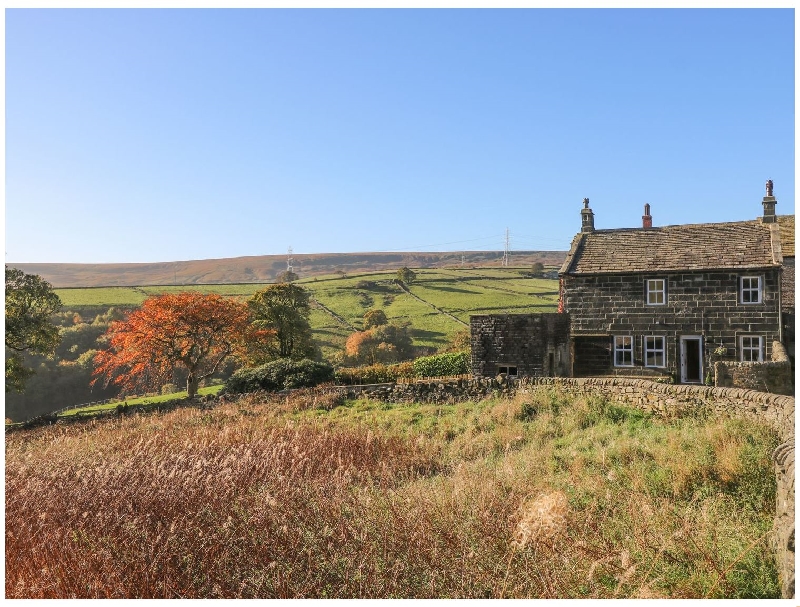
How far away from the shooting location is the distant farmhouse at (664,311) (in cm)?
1988

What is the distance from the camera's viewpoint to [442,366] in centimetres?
2611

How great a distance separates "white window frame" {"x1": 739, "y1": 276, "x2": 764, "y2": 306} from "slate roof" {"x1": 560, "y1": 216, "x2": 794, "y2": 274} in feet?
1.68

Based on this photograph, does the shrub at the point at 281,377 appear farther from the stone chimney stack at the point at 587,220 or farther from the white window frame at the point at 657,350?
the stone chimney stack at the point at 587,220

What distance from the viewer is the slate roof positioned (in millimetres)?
20969

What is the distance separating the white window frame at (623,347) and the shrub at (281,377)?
37.0ft

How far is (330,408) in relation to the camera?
18.1 metres

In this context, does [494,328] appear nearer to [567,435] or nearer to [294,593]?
[567,435]

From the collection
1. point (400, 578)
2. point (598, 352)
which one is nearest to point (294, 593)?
point (400, 578)

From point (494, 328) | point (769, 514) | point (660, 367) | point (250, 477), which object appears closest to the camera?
point (769, 514)

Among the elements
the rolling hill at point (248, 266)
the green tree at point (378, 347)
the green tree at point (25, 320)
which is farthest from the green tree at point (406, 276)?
the green tree at point (25, 320)

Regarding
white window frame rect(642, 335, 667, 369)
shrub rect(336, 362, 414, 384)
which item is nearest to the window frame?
white window frame rect(642, 335, 667, 369)

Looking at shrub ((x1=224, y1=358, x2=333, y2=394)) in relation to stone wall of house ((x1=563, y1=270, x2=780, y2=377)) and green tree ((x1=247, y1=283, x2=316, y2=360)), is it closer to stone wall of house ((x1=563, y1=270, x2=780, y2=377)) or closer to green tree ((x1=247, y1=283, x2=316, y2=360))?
green tree ((x1=247, y1=283, x2=316, y2=360))

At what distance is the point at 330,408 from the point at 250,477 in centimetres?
1110

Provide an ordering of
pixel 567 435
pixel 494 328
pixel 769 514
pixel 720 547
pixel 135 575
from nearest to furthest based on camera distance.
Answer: pixel 135 575 → pixel 720 547 → pixel 769 514 → pixel 567 435 → pixel 494 328
